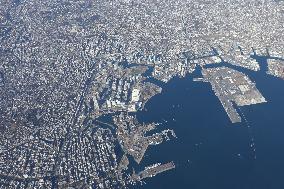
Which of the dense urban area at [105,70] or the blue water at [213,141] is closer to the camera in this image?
the blue water at [213,141]

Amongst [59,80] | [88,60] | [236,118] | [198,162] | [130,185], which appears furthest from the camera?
[88,60]

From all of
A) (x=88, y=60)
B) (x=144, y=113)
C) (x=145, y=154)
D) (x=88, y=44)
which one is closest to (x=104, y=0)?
(x=88, y=44)

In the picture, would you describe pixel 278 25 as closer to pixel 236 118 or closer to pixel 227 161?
pixel 236 118

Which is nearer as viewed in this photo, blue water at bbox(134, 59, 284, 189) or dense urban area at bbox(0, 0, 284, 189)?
blue water at bbox(134, 59, 284, 189)

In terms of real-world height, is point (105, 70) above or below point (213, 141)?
above
